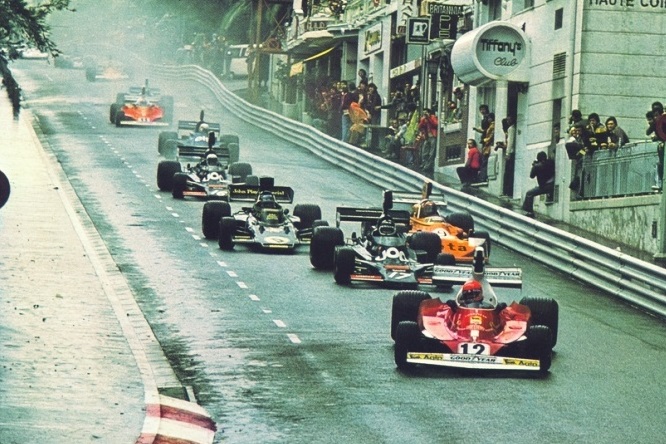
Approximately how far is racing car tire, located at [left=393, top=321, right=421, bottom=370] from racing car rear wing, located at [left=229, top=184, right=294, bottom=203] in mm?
12723

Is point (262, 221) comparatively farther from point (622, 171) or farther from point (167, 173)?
point (167, 173)

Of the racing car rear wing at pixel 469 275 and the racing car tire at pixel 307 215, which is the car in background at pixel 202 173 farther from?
the racing car rear wing at pixel 469 275

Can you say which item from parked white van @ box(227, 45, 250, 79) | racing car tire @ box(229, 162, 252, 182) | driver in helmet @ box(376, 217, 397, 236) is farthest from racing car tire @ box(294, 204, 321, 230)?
parked white van @ box(227, 45, 250, 79)

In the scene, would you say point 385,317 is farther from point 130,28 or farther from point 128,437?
point 130,28

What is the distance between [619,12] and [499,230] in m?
7.96

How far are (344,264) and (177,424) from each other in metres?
10.2

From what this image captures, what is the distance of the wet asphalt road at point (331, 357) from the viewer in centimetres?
1495

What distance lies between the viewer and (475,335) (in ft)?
58.9

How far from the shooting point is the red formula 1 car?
1770 centimetres

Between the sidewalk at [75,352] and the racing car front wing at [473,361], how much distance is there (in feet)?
9.11

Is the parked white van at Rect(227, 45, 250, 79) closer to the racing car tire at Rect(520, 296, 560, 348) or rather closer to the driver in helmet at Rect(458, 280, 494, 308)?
the racing car tire at Rect(520, 296, 560, 348)

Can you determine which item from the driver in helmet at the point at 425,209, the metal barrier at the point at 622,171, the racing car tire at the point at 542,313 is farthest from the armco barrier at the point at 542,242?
the racing car tire at the point at 542,313

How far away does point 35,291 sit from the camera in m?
22.8

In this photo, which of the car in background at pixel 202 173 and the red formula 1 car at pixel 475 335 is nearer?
the red formula 1 car at pixel 475 335
